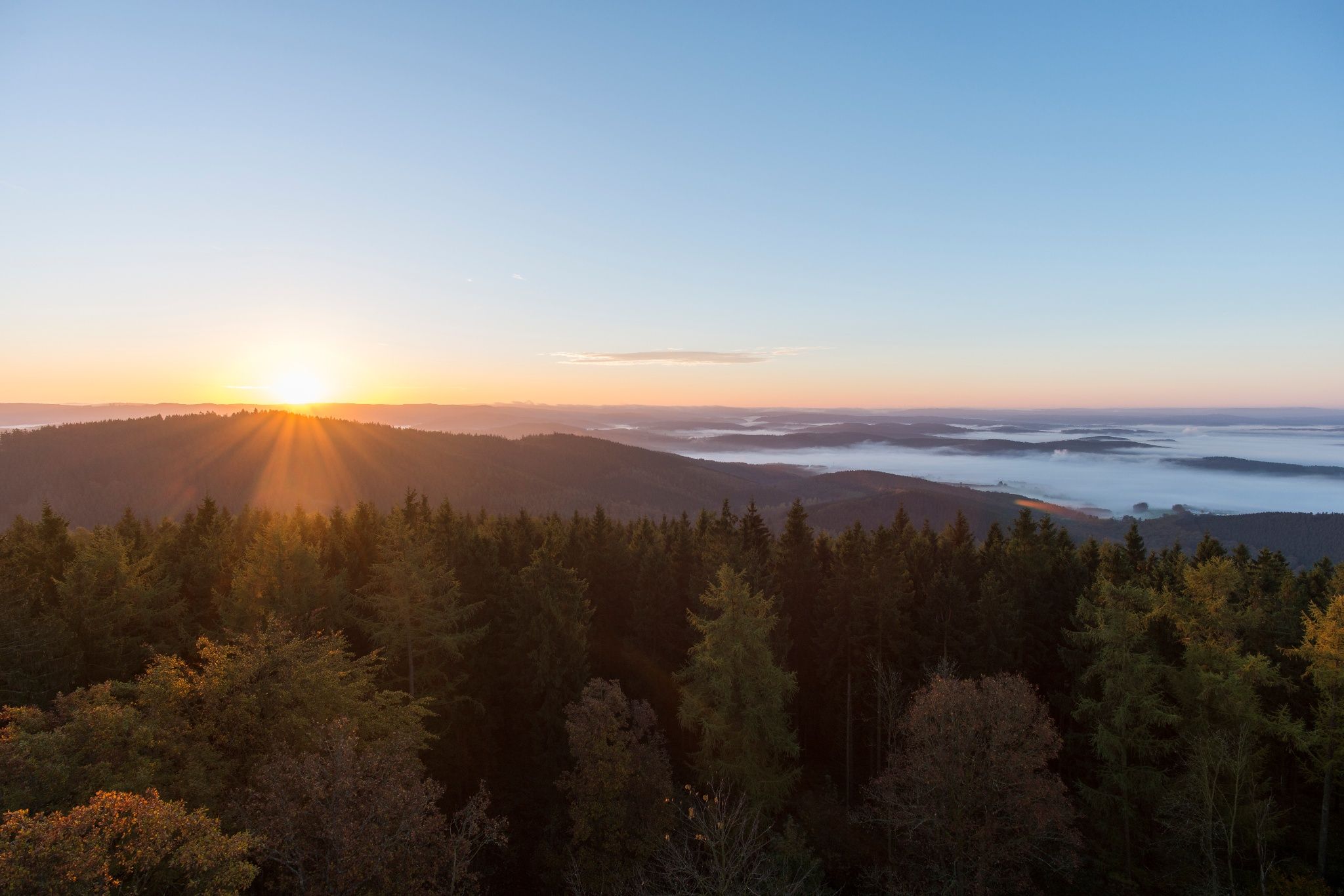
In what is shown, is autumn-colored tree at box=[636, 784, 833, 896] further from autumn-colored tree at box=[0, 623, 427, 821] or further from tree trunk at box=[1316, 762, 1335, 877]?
tree trunk at box=[1316, 762, 1335, 877]

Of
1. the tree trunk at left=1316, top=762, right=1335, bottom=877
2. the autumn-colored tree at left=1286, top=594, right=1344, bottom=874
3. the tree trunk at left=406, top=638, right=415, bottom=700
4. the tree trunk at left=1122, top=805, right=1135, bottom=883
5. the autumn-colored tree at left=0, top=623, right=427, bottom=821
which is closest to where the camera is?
the autumn-colored tree at left=0, top=623, right=427, bottom=821

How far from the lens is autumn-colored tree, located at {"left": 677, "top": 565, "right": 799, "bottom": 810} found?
25.1 metres

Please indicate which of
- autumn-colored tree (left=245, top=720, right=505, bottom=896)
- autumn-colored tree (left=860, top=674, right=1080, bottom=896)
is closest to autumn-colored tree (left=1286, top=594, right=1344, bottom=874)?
autumn-colored tree (left=860, top=674, right=1080, bottom=896)

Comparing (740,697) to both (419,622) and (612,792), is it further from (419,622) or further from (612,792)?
(419,622)

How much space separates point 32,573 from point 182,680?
1070 inches

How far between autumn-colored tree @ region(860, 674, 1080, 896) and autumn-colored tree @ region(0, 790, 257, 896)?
18324mm

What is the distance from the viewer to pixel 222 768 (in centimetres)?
1614

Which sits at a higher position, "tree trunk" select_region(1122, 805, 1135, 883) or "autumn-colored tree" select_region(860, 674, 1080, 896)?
"autumn-colored tree" select_region(860, 674, 1080, 896)

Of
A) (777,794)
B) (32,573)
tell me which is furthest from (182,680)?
(32,573)

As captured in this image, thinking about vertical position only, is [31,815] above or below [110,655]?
above

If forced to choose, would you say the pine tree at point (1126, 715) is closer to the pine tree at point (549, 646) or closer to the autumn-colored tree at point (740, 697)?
the autumn-colored tree at point (740, 697)

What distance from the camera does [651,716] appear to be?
24484mm

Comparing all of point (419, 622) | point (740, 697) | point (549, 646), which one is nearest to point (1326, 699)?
point (740, 697)

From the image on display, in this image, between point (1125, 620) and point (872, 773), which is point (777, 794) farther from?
point (1125, 620)
